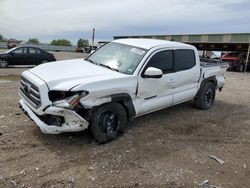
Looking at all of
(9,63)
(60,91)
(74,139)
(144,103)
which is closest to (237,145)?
(144,103)

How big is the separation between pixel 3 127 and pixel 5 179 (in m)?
1.92

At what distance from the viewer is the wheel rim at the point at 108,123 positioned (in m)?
Result: 4.61

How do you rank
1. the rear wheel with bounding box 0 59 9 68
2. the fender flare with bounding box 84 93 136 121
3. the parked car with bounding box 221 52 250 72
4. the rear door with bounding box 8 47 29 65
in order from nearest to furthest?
the fender flare with bounding box 84 93 136 121, the rear wheel with bounding box 0 59 9 68, the rear door with bounding box 8 47 29 65, the parked car with bounding box 221 52 250 72

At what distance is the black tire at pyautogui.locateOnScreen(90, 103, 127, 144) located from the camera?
446 centimetres

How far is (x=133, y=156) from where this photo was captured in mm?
4305

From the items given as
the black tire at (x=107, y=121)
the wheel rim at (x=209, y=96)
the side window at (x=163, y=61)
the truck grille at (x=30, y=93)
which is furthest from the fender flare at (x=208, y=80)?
the truck grille at (x=30, y=93)

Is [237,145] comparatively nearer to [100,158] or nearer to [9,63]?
[100,158]

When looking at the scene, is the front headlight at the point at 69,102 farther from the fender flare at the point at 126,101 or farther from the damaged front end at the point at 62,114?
the fender flare at the point at 126,101

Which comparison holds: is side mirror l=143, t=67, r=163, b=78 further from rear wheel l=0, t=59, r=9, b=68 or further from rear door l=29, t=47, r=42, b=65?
rear wheel l=0, t=59, r=9, b=68

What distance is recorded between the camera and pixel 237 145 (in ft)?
16.7

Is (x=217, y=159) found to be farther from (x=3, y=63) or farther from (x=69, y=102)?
(x=3, y=63)

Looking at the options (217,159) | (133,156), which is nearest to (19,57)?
(133,156)

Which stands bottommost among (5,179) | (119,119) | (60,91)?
(5,179)

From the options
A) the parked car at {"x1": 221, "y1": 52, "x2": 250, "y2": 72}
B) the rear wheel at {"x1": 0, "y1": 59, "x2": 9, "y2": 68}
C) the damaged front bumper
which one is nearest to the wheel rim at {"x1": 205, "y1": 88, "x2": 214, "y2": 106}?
the damaged front bumper
